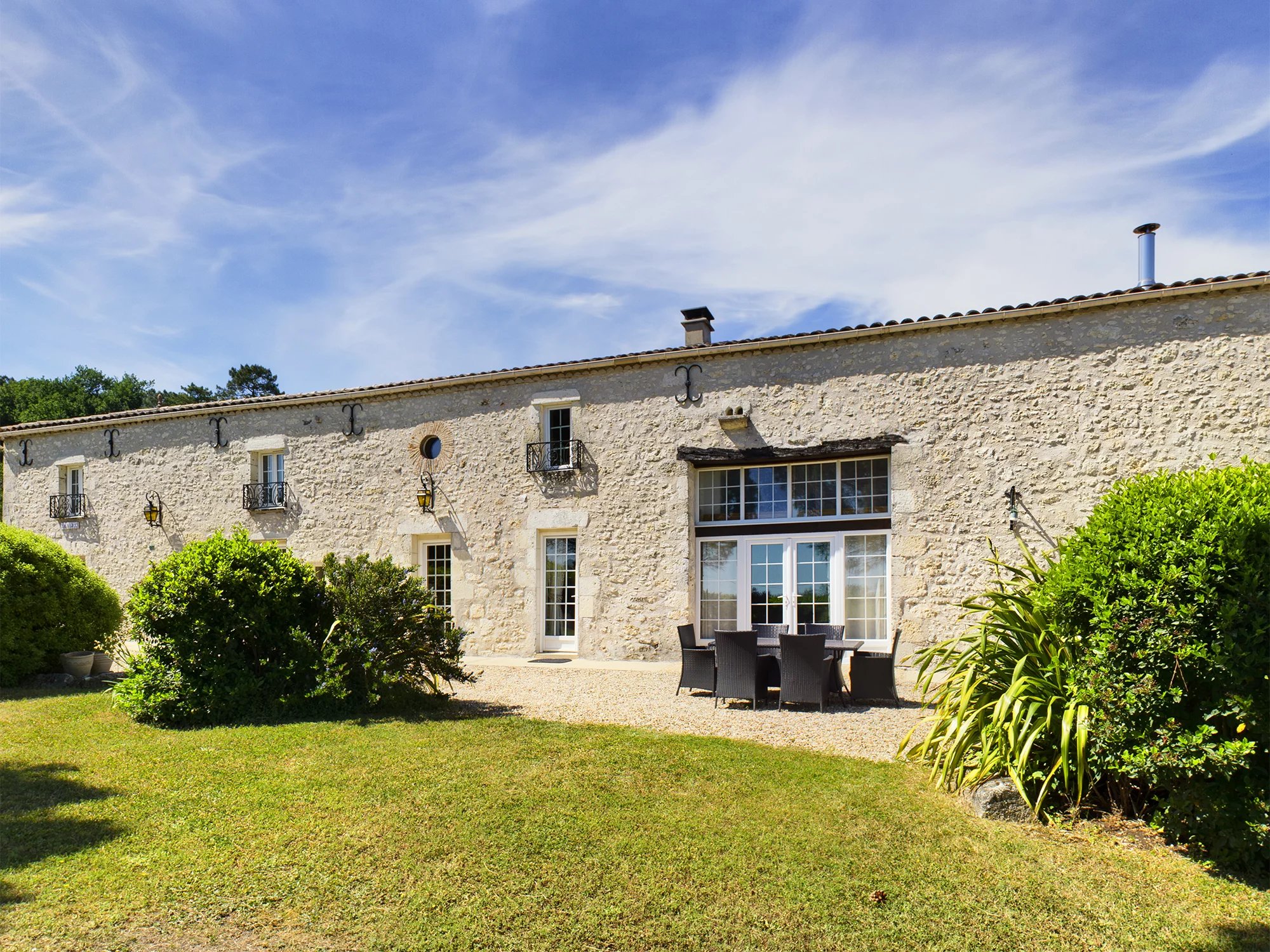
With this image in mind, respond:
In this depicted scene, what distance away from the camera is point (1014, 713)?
14.1 ft

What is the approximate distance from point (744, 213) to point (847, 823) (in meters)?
6.63

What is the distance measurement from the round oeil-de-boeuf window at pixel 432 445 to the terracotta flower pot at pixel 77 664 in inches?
200

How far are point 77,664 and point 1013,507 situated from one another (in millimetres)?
10967

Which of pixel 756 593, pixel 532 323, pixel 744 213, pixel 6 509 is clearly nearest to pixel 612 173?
pixel 744 213

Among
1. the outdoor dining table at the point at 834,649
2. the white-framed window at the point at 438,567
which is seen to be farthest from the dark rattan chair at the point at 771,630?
the white-framed window at the point at 438,567

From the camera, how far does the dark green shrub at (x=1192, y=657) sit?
3.39 metres

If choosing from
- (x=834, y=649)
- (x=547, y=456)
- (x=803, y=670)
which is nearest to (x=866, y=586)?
(x=834, y=649)

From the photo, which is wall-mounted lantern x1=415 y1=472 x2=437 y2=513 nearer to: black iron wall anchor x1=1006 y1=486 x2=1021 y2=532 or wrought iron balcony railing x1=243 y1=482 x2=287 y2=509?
wrought iron balcony railing x1=243 y1=482 x2=287 y2=509

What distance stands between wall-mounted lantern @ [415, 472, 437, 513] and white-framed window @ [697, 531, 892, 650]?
4.40 meters

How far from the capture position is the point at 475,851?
3650mm

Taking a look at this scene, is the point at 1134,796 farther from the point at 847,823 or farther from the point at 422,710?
the point at 422,710

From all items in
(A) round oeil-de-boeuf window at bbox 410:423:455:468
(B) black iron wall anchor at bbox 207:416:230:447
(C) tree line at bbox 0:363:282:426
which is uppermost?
(C) tree line at bbox 0:363:282:426

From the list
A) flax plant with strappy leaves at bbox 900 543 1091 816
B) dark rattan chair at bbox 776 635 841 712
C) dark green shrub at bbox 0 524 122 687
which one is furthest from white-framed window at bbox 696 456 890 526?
dark green shrub at bbox 0 524 122 687

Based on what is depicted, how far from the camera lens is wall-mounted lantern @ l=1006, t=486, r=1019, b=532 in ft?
29.9
